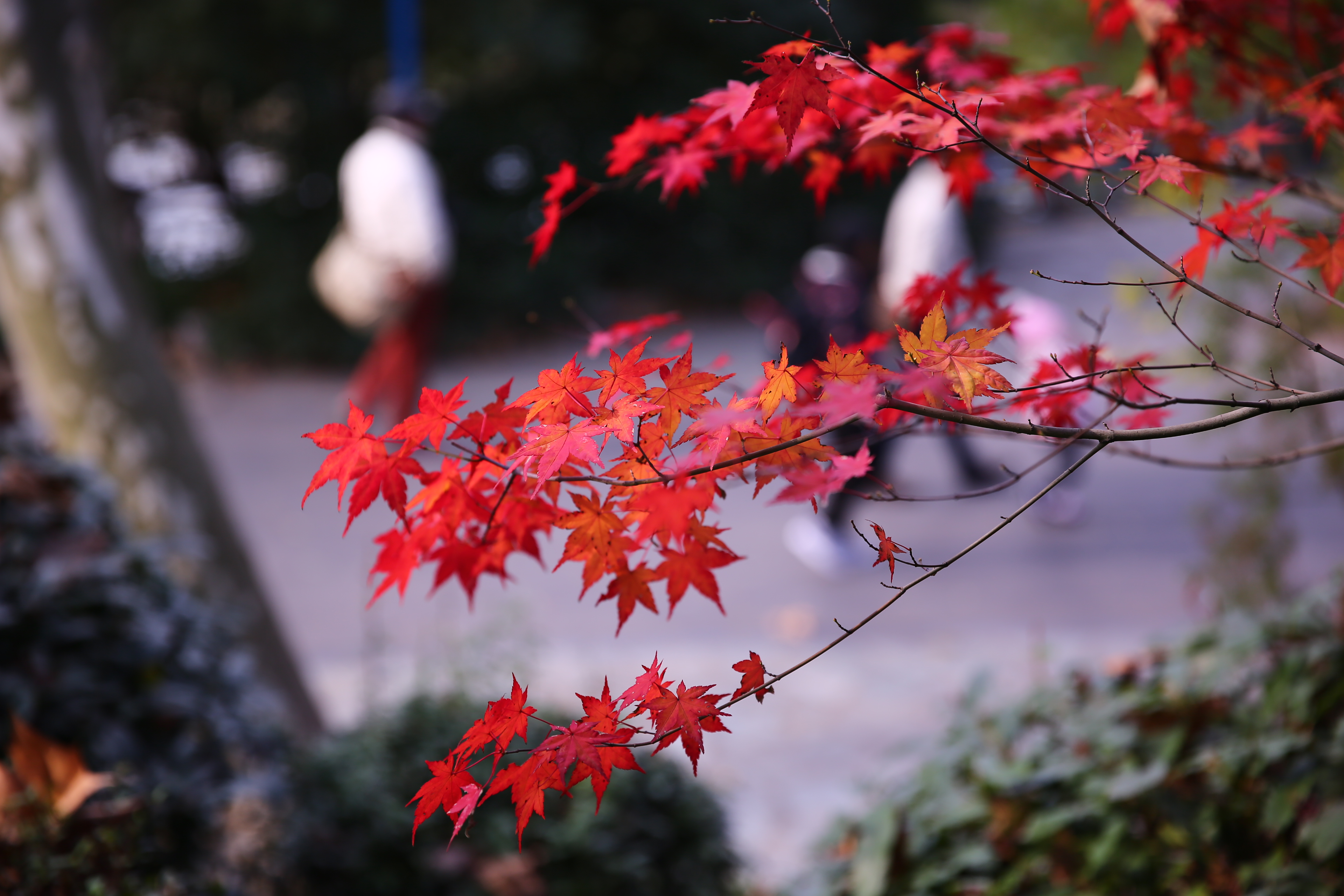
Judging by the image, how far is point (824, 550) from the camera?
5586mm

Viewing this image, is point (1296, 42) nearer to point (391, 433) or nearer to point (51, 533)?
point (391, 433)

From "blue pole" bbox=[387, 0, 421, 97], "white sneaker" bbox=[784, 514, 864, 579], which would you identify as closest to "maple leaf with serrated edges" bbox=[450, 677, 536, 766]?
"white sneaker" bbox=[784, 514, 864, 579]

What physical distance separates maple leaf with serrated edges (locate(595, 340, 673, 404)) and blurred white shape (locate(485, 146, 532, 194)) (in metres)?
9.85

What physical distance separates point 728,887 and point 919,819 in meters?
0.65

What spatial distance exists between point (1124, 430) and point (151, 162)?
1221 centimetres

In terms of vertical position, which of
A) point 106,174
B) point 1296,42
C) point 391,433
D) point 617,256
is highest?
point 1296,42

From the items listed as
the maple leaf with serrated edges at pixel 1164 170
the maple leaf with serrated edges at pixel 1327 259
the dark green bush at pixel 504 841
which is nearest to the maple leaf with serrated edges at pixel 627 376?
the maple leaf with serrated edges at pixel 1164 170

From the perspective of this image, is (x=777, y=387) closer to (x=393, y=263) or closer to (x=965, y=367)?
(x=965, y=367)

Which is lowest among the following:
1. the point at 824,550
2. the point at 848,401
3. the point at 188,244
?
the point at 188,244

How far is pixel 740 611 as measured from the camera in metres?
5.09

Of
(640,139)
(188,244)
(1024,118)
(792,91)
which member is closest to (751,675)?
(792,91)

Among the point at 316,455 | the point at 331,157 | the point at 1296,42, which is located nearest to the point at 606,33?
the point at 331,157

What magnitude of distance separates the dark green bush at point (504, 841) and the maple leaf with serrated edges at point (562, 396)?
1.52 meters

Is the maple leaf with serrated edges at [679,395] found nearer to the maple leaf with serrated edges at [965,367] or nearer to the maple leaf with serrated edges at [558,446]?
the maple leaf with serrated edges at [558,446]
